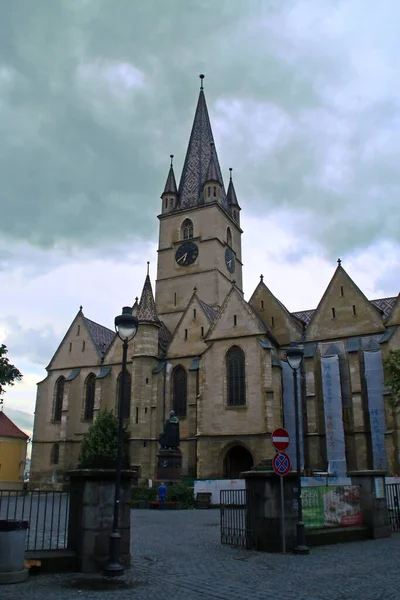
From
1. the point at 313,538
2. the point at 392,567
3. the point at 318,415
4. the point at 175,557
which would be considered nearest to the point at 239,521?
the point at 313,538

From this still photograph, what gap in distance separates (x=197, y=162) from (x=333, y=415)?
1413 inches

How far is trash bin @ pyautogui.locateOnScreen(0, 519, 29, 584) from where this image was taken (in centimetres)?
883

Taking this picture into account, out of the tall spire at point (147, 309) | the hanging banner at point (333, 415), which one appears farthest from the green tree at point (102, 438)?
the hanging banner at point (333, 415)

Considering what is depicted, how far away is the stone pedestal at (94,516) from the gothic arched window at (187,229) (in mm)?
45688

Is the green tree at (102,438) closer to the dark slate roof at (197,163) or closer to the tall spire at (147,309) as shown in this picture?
the tall spire at (147,309)

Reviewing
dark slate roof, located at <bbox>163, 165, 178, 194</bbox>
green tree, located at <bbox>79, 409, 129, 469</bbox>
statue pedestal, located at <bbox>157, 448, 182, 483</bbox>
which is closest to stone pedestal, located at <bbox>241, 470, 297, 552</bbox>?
statue pedestal, located at <bbox>157, 448, 182, 483</bbox>

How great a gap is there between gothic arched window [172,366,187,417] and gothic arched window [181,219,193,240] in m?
18.0

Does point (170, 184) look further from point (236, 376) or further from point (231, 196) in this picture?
point (236, 376)

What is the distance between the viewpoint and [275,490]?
13.0m

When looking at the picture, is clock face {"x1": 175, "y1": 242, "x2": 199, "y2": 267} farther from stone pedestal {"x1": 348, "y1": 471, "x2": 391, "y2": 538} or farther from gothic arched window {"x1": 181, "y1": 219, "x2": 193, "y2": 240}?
stone pedestal {"x1": 348, "y1": 471, "x2": 391, "y2": 538}

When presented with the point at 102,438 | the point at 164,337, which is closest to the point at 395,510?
the point at 102,438

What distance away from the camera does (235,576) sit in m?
9.56

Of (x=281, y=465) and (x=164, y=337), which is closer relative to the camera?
(x=281, y=465)

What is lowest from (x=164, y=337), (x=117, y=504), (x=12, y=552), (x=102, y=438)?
(x=12, y=552)
